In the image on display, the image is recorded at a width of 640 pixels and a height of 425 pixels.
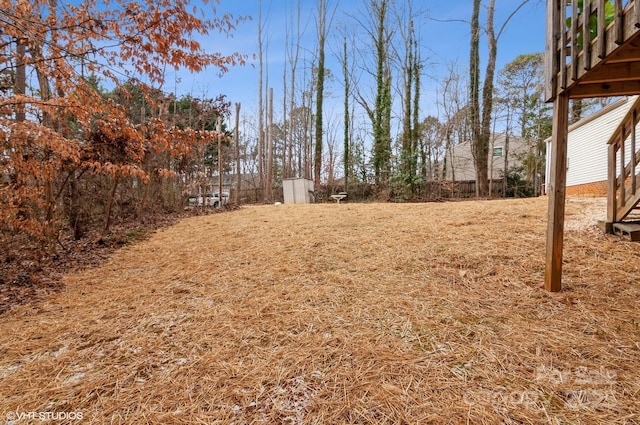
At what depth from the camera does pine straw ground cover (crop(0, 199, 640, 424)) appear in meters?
1.17

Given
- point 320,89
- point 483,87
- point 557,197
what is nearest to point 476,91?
point 483,87

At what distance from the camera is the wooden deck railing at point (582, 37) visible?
1.52 metres

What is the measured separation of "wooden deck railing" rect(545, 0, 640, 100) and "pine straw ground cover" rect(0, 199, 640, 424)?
58.1 inches

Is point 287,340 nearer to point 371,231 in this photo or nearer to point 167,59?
point 371,231

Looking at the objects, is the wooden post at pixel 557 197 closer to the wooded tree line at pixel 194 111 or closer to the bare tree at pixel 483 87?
the wooded tree line at pixel 194 111

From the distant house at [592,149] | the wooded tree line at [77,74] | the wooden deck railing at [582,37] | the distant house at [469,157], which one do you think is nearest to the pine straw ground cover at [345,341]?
the wooded tree line at [77,74]

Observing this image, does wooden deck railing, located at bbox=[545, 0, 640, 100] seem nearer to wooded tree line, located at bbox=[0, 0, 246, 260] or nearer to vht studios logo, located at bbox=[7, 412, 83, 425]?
vht studios logo, located at bbox=[7, 412, 83, 425]

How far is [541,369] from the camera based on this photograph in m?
1.32

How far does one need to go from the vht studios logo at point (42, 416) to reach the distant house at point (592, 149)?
34.6 ft

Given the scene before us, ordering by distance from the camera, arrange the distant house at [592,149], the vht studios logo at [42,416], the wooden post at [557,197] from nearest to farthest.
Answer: the vht studios logo at [42,416]
the wooden post at [557,197]
the distant house at [592,149]

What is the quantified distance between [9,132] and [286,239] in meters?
3.02

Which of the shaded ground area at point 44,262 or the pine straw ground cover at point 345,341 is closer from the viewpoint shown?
the pine straw ground cover at point 345,341

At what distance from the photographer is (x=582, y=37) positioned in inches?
77.9

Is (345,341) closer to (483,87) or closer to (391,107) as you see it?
(483,87)
